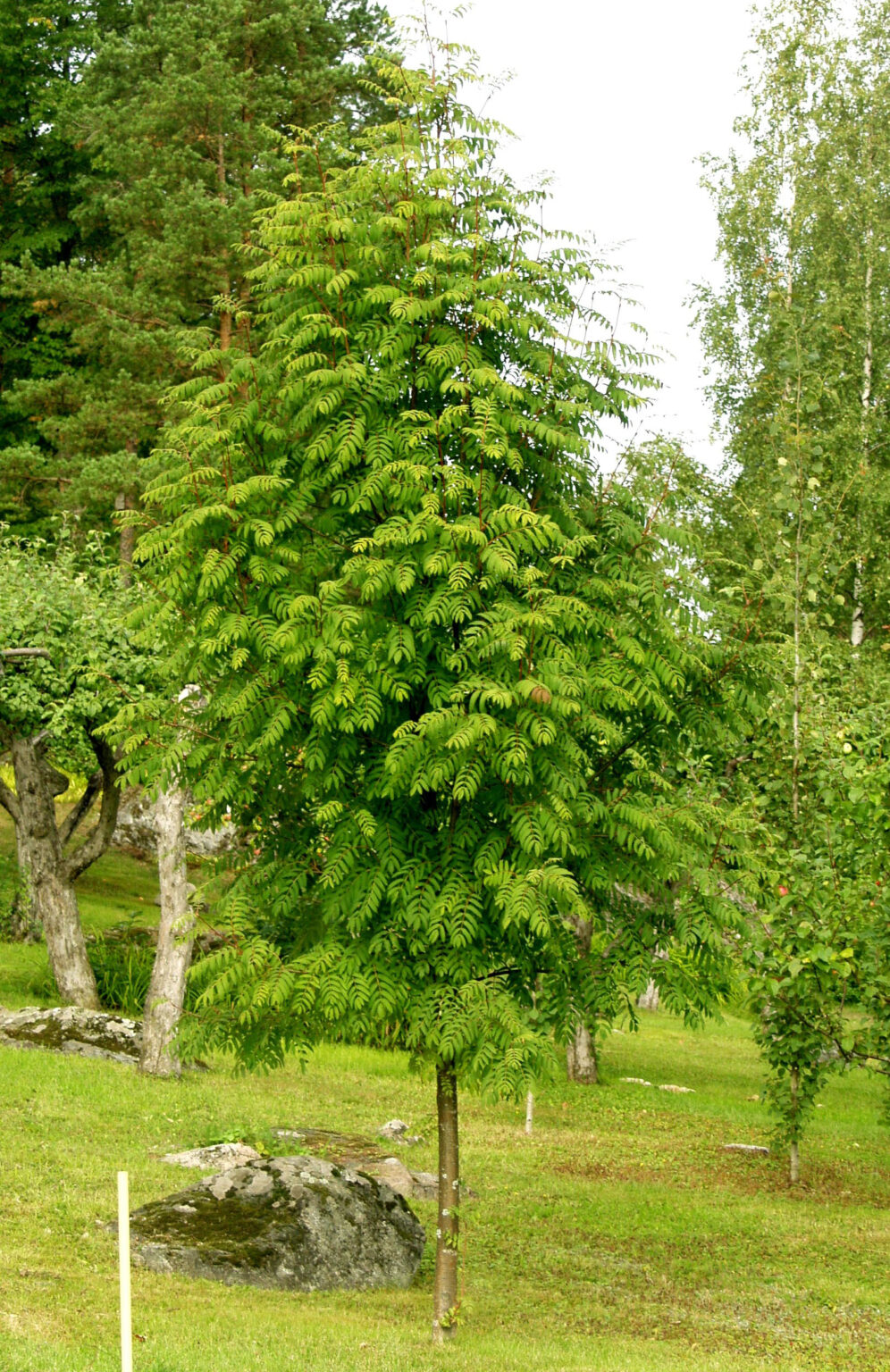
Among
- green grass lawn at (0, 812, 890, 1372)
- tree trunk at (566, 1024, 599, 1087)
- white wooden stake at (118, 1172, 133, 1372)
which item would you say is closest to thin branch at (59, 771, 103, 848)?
green grass lawn at (0, 812, 890, 1372)

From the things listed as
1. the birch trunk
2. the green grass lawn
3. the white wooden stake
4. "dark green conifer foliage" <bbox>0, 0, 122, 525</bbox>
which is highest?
"dark green conifer foliage" <bbox>0, 0, 122, 525</bbox>

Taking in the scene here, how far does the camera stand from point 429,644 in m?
9.35

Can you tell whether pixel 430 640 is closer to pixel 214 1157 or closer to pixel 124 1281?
pixel 124 1281

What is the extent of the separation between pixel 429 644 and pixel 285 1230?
5420 mm

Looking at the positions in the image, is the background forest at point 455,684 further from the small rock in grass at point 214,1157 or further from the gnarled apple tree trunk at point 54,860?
the gnarled apple tree trunk at point 54,860

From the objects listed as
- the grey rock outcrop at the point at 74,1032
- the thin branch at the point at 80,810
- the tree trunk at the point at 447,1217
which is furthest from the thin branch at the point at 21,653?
the tree trunk at the point at 447,1217

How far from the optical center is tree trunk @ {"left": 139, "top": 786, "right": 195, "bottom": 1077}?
18484 millimetres

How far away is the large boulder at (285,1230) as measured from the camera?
35.2 ft

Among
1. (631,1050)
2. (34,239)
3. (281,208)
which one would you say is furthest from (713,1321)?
(34,239)

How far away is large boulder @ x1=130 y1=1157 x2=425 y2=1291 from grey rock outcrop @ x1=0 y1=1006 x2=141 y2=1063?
7.68 m

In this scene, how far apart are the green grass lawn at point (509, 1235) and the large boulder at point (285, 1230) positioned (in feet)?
0.85

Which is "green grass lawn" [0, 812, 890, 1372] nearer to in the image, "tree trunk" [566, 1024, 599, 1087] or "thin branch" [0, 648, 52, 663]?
"tree trunk" [566, 1024, 599, 1087]

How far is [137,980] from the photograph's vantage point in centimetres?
2280

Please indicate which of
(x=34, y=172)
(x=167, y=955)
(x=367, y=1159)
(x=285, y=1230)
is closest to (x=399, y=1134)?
(x=367, y=1159)
